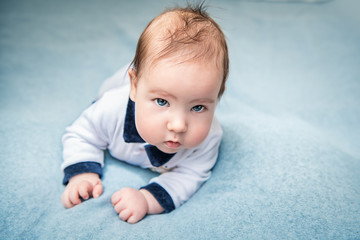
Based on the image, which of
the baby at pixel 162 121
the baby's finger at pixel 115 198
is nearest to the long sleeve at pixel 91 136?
the baby at pixel 162 121

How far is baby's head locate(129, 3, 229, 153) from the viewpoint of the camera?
652 millimetres

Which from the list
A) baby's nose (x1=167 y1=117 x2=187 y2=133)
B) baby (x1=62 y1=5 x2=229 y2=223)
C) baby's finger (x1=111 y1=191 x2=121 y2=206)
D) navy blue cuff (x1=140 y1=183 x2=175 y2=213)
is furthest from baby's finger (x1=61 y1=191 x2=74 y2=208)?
baby's nose (x1=167 y1=117 x2=187 y2=133)

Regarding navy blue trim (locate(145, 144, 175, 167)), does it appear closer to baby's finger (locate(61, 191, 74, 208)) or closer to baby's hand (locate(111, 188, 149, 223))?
baby's hand (locate(111, 188, 149, 223))

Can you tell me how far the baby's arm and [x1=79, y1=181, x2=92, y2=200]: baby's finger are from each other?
0.07 meters

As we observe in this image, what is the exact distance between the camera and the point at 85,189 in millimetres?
815

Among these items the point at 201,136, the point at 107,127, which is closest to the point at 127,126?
the point at 107,127

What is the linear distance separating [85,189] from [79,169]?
7 centimetres

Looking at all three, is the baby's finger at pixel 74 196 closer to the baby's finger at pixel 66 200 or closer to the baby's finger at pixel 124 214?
the baby's finger at pixel 66 200

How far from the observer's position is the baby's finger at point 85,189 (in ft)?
2.65

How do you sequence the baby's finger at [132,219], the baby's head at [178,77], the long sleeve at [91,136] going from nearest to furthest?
the baby's head at [178,77] < the baby's finger at [132,219] < the long sleeve at [91,136]

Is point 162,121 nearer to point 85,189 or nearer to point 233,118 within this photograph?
point 85,189

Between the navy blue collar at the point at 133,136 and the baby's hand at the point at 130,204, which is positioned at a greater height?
the navy blue collar at the point at 133,136

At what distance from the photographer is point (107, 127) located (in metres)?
0.93

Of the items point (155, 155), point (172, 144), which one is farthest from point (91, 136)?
point (172, 144)
